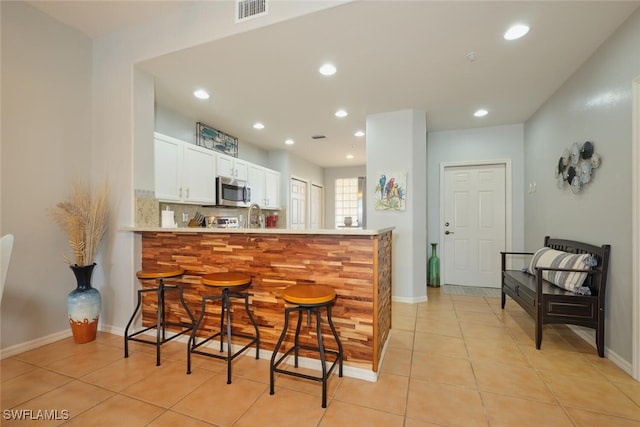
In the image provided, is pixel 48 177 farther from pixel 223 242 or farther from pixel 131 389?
pixel 131 389

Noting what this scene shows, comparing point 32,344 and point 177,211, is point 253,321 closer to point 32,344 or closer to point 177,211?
point 32,344

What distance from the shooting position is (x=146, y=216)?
2.90 metres

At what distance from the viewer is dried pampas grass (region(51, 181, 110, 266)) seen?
258 centimetres

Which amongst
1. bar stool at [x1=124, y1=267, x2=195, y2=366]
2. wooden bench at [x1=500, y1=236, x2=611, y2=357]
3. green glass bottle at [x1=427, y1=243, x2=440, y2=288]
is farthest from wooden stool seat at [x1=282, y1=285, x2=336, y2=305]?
green glass bottle at [x1=427, y1=243, x2=440, y2=288]

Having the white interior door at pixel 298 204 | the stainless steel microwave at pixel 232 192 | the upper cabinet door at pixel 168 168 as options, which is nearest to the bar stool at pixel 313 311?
the upper cabinet door at pixel 168 168

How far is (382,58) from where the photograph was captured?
2686 mm

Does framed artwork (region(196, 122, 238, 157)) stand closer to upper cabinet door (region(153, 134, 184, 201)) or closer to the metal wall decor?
upper cabinet door (region(153, 134, 184, 201))

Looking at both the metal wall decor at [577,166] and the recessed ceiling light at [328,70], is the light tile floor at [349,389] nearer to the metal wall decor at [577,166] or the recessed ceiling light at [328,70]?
the metal wall decor at [577,166]

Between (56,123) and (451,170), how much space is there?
513 centimetres

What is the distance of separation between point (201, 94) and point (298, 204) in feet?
13.1

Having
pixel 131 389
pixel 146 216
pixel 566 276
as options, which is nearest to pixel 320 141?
pixel 146 216

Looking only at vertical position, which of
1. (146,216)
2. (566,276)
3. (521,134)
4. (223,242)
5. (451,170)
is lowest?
(566,276)

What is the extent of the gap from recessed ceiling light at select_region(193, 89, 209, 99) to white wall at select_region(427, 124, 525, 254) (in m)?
3.55

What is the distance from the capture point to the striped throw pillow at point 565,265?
96.3 inches
